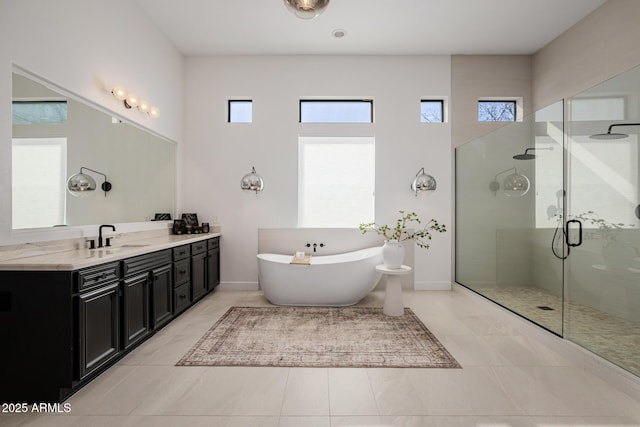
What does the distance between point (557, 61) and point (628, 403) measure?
13.1 ft

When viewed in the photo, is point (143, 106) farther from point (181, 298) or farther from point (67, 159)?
point (181, 298)

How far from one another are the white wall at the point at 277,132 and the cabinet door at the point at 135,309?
1.88 metres

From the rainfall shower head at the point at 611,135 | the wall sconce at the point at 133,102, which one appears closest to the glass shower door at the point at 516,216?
the rainfall shower head at the point at 611,135

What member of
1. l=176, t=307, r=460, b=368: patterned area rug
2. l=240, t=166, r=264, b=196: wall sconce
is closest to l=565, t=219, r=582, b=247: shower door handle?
l=176, t=307, r=460, b=368: patterned area rug

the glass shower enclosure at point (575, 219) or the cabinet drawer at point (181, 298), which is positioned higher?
Result: the glass shower enclosure at point (575, 219)

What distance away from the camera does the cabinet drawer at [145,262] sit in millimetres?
2403

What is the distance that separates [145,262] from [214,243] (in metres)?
1.66

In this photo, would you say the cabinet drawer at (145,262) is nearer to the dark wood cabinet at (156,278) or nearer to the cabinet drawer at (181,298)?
the dark wood cabinet at (156,278)

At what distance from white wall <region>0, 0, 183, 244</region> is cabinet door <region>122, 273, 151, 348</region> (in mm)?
667

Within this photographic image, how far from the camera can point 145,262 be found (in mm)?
2650

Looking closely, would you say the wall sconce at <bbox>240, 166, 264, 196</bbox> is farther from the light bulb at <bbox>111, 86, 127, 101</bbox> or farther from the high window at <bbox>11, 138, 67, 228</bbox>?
the high window at <bbox>11, 138, 67, 228</bbox>

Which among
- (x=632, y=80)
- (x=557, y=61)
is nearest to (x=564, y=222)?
(x=632, y=80)

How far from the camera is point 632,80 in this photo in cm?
219

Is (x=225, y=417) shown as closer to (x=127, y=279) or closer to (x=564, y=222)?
(x=127, y=279)
